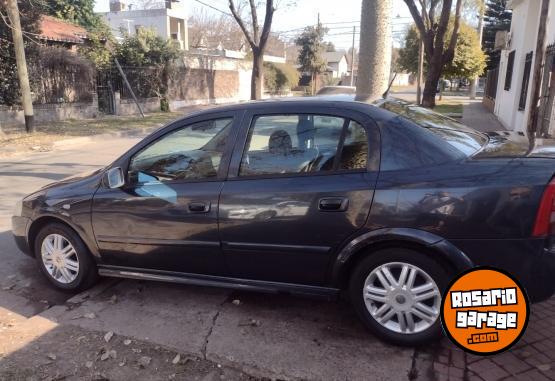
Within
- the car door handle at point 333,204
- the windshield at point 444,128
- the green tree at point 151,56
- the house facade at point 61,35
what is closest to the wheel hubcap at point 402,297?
the car door handle at point 333,204

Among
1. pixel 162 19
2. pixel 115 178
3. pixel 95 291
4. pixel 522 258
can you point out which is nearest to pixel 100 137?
pixel 95 291

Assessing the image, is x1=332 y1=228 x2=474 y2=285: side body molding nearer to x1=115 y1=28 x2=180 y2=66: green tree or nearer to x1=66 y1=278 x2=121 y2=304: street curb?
x1=66 y1=278 x2=121 y2=304: street curb

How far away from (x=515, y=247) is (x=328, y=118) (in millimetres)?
1368

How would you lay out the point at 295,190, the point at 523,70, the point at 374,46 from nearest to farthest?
the point at 295,190 < the point at 374,46 < the point at 523,70

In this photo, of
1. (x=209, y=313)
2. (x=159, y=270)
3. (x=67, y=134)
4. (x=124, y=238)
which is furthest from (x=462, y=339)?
(x=67, y=134)

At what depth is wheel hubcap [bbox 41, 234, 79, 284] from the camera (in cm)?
396

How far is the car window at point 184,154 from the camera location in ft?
11.3

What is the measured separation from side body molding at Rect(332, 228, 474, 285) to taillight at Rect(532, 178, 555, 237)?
1.31 feet

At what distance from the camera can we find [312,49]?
47.1 m

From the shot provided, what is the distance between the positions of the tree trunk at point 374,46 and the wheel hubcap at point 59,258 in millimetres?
3558

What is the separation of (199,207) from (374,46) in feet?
11.0

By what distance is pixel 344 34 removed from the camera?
216 feet

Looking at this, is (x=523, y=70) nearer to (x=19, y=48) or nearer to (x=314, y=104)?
(x=314, y=104)

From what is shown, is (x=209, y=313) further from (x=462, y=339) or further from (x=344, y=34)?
(x=344, y=34)
